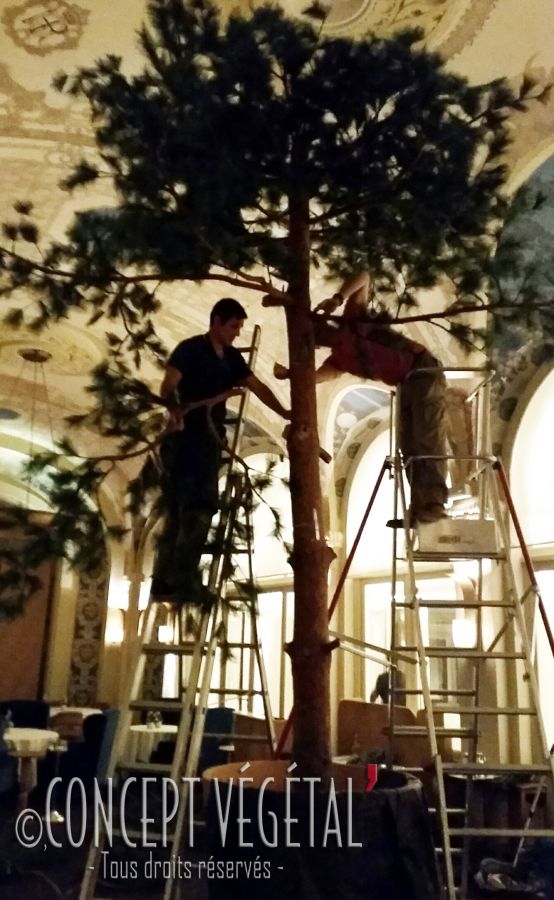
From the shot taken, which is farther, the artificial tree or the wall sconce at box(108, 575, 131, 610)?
the wall sconce at box(108, 575, 131, 610)

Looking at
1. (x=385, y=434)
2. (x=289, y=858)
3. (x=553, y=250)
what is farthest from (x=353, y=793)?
(x=385, y=434)

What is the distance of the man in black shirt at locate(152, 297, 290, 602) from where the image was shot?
220 cm

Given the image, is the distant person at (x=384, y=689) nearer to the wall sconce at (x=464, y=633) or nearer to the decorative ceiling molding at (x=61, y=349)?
the wall sconce at (x=464, y=633)

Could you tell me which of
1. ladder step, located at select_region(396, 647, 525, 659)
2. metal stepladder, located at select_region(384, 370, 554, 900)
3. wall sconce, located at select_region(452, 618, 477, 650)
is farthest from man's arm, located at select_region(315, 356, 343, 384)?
wall sconce, located at select_region(452, 618, 477, 650)

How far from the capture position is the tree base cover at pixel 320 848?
181cm

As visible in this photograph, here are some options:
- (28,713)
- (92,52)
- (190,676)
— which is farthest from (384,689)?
(92,52)

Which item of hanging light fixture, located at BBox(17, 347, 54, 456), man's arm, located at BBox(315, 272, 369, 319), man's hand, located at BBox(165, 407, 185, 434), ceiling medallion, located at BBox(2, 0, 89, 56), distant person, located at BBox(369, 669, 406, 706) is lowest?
distant person, located at BBox(369, 669, 406, 706)

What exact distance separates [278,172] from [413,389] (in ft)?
4.04

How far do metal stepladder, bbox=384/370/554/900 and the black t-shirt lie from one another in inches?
30.5

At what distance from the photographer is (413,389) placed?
3158mm

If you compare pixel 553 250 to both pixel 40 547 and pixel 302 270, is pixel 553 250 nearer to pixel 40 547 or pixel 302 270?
pixel 302 270

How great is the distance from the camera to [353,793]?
1.88 m

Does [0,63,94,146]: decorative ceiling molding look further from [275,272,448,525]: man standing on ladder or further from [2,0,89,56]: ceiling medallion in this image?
[275,272,448,525]: man standing on ladder

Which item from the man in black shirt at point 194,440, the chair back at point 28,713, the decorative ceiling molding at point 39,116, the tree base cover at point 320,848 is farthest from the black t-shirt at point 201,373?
the chair back at point 28,713
